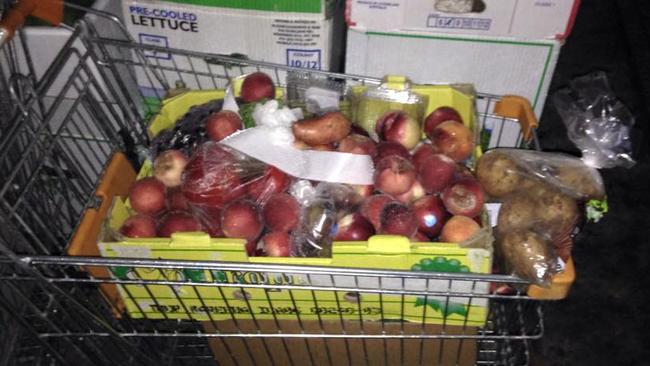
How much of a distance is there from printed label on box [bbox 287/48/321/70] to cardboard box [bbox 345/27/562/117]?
0.31 feet

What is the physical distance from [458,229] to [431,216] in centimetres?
7

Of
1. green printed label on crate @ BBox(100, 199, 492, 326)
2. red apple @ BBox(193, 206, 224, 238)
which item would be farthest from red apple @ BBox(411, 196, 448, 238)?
red apple @ BBox(193, 206, 224, 238)

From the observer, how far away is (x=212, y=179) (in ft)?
3.18

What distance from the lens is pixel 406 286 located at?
0.90 metres

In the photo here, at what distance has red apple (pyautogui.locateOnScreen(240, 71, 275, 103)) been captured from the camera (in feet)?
3.68

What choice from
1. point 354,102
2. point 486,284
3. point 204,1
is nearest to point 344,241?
point 486,284

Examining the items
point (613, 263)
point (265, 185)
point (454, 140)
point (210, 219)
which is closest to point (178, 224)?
point (210, 219)

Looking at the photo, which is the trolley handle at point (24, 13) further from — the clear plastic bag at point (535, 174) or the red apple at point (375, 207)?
the clear plastic bag at point (535, 174)

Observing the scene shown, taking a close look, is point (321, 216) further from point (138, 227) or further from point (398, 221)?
point (138, 227)

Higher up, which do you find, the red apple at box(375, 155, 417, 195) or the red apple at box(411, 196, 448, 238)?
the red apple at box(375, 155, 417, 195)

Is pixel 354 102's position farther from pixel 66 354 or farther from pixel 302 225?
pixel 66 354

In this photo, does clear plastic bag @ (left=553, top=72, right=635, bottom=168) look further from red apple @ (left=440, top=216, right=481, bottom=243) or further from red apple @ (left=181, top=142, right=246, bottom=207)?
red apple @ (left=181, top=142, right=246, bottom=207)

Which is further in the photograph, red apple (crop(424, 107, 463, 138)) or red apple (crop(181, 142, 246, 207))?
red apple (crop(424, 107, 463, 138))

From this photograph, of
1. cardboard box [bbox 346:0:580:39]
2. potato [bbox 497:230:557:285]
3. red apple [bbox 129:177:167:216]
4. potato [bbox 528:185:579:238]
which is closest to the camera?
potato [bbox 497:230:557:285]
